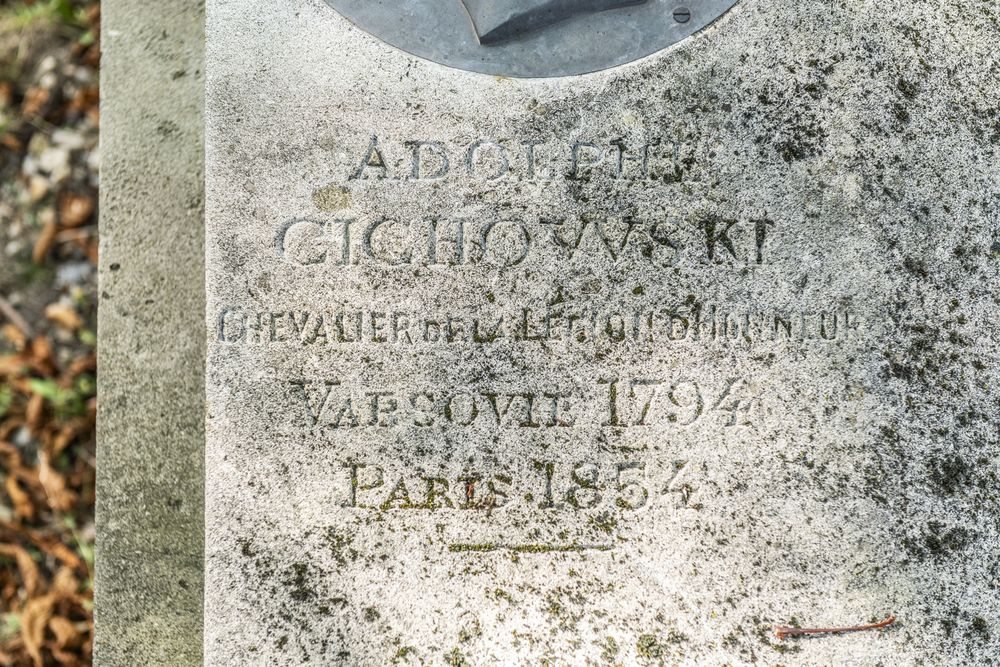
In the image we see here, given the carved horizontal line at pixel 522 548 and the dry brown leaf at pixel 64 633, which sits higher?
the carved horizontal line at pixel 522 548

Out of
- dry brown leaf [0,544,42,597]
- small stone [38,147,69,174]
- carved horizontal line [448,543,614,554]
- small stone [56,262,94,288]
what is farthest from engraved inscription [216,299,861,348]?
small stone [38,147,69,174]

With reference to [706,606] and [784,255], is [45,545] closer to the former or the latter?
[706,606]

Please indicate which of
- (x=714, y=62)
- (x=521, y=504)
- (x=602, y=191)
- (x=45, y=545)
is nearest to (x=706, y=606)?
(x=521, y=504)

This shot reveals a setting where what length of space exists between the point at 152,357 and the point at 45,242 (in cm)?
111

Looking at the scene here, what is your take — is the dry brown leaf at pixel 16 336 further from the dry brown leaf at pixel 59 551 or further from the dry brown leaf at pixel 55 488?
the dry brown leaf at pixel 59 551

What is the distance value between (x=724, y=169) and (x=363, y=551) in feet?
3.67

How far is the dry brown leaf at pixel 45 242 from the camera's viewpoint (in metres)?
2.63

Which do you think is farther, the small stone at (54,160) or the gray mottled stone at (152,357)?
the small stone at (54,160)

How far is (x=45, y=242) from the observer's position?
8.63ft

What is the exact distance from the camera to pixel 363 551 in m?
1.56

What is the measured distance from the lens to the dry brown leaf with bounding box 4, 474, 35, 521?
8.13ft

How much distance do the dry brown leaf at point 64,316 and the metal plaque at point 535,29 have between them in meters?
1.64

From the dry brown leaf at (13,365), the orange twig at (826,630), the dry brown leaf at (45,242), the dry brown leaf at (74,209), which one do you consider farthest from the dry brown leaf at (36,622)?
the orange twig at (826,630)

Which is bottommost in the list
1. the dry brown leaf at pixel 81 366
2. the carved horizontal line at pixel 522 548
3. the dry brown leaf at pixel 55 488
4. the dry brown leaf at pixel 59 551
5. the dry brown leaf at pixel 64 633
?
the dry brown leaf at pixel 64 633
